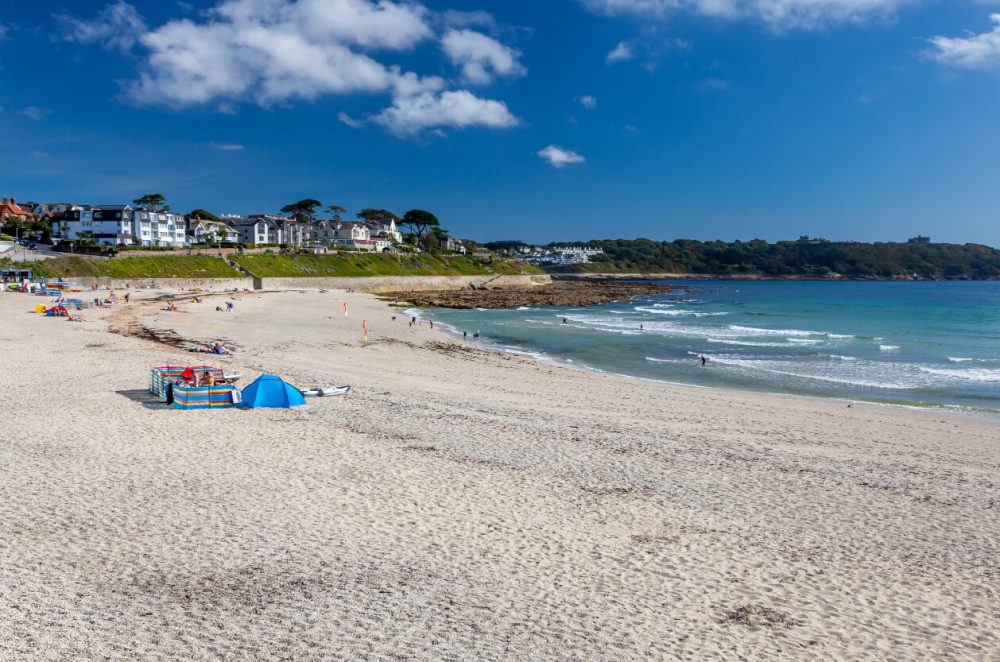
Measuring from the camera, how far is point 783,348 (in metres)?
35.1

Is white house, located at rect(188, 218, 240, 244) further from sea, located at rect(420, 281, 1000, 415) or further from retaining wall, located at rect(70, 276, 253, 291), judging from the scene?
sea, located at rect(420, 281, 1000, 415)

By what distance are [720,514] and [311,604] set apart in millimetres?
6199

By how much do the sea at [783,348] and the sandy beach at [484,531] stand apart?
6332 mm

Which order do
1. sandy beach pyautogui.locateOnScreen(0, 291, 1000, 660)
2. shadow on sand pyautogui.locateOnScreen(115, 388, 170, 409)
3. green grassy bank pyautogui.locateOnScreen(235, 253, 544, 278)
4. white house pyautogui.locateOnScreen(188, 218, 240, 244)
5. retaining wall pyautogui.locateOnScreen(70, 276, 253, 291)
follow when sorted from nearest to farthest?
sandy beach pyautogui.locateOnScreen(0, 291, 1000, 660) → shadow on sand pyautogui.locateOnScreen(115, 388, 170, 409) → retaining wall pyautogui.locateOnScreen(70, 276, 253, 291) → green grassy bank pyautogui.locateOnScreen(235, 253, 544, 278) → white house pyautogui.locateOnScreen(188, 218, 240, 244)

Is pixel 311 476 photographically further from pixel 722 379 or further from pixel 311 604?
pixel 722 379

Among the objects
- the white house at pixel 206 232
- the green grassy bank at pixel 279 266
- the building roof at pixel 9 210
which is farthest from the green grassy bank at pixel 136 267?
the building roof at pixel 9 210

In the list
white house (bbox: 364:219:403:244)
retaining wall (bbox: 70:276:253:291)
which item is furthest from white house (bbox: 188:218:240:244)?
white house (bbox: 364:219:403:244)

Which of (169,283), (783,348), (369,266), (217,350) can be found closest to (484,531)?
(217,350)

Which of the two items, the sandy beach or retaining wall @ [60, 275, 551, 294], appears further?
retaining wall @ [60, 275, 551, 294]

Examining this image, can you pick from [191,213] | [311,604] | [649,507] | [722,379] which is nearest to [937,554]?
[649,507]

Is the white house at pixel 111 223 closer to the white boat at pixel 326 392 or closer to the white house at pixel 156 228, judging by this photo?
the white house at pixel 156 228

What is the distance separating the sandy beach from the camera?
6.69 m

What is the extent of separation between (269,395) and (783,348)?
92.0 feet

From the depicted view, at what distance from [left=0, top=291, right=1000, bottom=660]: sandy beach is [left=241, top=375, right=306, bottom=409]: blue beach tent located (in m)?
0.43
